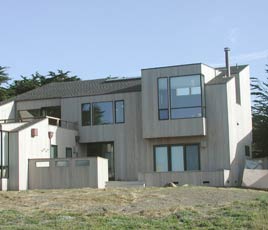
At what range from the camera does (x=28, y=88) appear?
56.4 m

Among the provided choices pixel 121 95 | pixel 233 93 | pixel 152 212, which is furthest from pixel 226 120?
pixel 152 212

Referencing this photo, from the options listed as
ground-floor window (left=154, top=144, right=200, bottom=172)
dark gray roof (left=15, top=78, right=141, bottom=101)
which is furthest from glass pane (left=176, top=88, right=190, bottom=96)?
dark gray roof (left=15, top=78, right=141, bottom=101)

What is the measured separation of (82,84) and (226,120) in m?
11.3

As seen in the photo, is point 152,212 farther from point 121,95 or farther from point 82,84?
point 82,84

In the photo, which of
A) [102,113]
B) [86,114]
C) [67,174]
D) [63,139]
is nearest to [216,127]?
[102,113]

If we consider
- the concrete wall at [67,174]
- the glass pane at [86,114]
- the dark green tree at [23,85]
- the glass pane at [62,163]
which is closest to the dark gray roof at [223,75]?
the glass pane at [86,114]

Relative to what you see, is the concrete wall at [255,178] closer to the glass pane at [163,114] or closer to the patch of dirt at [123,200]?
the glass pane at [163,114]

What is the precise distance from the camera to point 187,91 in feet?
103

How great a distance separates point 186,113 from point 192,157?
2.41 metres

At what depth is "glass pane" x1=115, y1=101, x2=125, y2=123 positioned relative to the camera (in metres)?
33.7

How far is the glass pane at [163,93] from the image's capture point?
3180 cm

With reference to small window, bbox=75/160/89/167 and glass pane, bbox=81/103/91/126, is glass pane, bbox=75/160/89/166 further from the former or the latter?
glass pane, bbox=81/103/91/126

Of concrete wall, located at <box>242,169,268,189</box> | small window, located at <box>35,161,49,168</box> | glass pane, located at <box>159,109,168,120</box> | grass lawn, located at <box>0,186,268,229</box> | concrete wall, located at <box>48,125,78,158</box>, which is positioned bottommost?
grass lawn, located at <box>0,186,268,229</box>

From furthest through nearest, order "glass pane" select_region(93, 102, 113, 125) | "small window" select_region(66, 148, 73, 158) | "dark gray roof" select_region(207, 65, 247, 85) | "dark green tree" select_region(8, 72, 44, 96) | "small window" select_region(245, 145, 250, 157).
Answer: "dark green tree" select_region(8, 72, 44, 96), "small window" select_region(245, 145, 250, 157), "glass pane" select_region(93, 102, 113, 125), "small window" select_region(66, 148, 73, 158), "dark gray roof" select_region(207, 65, 247, 85)
